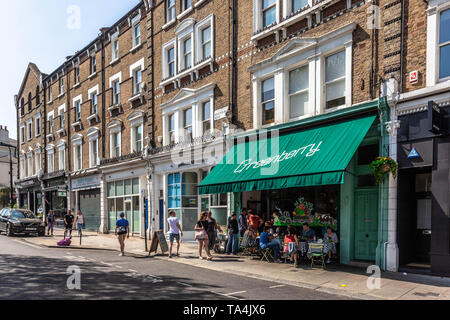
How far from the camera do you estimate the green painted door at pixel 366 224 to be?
10320mm

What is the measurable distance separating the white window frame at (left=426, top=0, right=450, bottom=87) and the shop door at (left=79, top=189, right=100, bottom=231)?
72.9 ft

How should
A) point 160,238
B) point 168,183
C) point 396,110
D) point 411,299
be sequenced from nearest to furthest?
1. point 411,299
2. point 396,110
3. point 160,238
4. point 168,183

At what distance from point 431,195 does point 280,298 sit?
5.35m

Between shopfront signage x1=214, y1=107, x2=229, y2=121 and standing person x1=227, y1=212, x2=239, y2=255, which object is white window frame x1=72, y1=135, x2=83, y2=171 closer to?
shopfront signage x1=214, y1=107, x2=229, y2=121

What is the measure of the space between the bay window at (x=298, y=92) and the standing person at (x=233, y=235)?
4555mm

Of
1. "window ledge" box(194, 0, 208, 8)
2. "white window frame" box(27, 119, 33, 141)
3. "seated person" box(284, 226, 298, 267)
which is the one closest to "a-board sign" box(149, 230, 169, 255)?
"seated person" box(284, 226, 298, 267)

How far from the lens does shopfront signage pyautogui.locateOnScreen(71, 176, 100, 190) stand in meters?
24.7

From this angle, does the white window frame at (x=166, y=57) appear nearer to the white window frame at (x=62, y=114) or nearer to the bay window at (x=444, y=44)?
the bay window at (x=444, y=44)

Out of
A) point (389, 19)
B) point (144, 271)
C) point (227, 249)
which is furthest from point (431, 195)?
point (144, 271)

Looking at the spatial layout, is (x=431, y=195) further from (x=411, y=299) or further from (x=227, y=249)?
(x=227, y=249)

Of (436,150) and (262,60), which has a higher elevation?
(262,60)

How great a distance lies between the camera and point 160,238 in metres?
13.3

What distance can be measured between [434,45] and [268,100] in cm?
604

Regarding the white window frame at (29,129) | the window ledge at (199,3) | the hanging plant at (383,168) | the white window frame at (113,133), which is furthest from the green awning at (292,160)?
the white window frame at (29,129)
